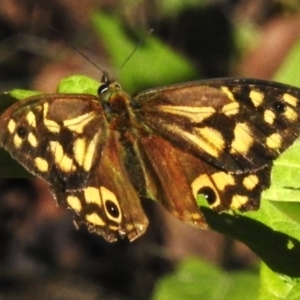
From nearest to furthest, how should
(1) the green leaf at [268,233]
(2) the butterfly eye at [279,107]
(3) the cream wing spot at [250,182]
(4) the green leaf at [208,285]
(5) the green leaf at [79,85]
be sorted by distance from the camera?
(1) the green leaf at [268,233]
(3) the cream wing spot at [250,182]
(2) the butterfly eye at [279,107]
(5) the green leaf at [79,85]
(4) the green leaf at [208,285]

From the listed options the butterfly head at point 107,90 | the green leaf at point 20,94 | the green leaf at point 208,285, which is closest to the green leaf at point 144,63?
the green leaf at point 208,285

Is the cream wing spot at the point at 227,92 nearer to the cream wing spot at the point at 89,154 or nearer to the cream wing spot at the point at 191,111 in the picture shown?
the cream wing spot at the point at 191,111

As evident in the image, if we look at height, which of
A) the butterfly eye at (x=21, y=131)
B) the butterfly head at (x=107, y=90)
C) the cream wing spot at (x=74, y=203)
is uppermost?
the butterfly head at (x=107, y=90)

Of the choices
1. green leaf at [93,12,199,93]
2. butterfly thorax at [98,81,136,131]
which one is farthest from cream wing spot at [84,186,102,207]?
green leaf at [93,12,199,93]

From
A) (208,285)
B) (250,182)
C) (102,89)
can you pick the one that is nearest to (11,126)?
(102,89)

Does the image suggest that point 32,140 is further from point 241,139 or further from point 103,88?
point 241,139

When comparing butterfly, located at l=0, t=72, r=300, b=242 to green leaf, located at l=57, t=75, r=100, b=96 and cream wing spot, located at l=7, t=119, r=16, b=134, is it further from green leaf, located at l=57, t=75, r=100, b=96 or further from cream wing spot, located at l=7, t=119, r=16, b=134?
green leaf, located at l=57, t=75, r=100, b=96

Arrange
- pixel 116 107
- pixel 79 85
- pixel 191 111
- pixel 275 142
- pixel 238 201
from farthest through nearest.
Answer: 1. pixel 79 85
2. pixel 116 107
3. pixel 191 111
4. pixel 275 142
5. pixel 238 201

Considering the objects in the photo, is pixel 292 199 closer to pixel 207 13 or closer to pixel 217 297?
pixel 217 297
